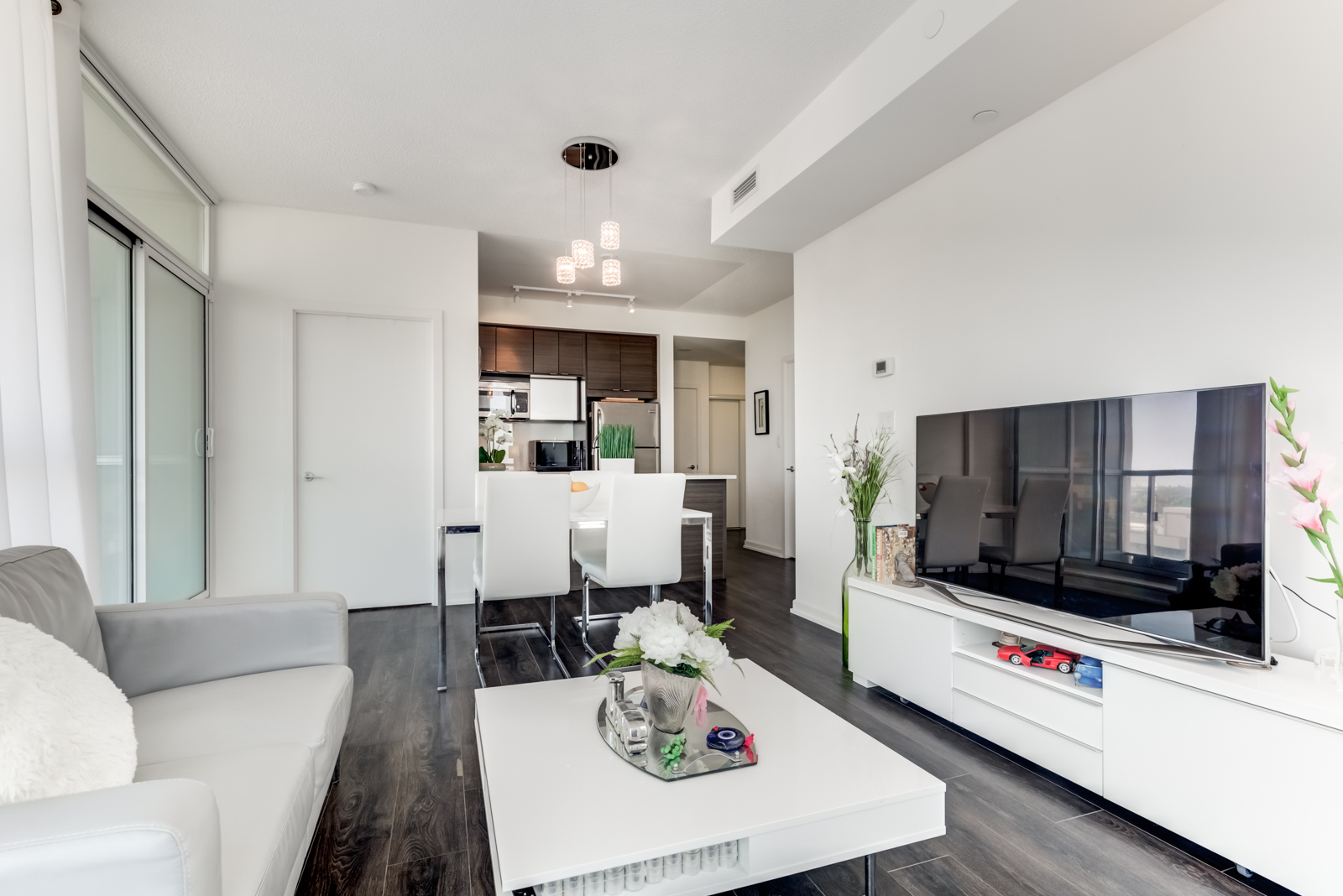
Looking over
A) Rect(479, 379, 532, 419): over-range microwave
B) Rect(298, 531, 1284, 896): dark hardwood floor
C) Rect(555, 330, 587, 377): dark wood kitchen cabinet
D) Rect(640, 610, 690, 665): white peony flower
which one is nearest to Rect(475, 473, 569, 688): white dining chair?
Rect(298, 531, 1284, 896): dark hardwood floor

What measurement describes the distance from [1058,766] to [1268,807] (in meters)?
0.56

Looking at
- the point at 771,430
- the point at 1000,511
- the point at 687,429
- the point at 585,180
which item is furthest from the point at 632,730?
the point at 687,429

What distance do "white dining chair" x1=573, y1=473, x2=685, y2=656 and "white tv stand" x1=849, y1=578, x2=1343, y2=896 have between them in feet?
4.49

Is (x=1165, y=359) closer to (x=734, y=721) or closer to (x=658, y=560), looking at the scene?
(x=734, y=721)

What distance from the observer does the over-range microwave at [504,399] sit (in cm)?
593

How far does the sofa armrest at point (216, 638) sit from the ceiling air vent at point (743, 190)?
2819 millimetres

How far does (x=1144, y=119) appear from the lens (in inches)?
83.0

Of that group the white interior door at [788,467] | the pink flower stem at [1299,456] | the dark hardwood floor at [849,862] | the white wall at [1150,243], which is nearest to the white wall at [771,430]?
the white interior door at [788,467]

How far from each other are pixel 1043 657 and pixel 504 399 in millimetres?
4925

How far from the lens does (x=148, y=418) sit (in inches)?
125

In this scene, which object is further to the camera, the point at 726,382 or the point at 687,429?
the point at 726,382

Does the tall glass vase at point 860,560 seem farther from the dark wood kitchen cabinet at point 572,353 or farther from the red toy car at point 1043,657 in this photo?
the dark wood kitchen cabinet at point 572,353

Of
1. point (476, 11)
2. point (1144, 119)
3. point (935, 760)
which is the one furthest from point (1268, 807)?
point (476, 11)

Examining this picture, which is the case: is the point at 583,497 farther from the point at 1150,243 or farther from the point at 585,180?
the point at 1150,243
